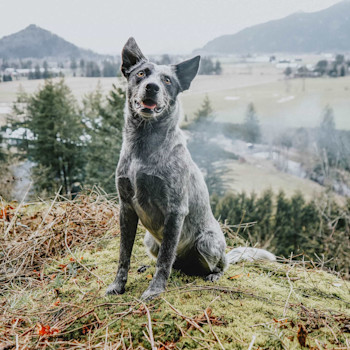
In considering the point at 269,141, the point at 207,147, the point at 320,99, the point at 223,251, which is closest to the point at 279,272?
the point at 223,251

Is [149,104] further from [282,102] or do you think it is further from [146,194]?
[282,102]

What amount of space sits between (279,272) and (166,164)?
1.91m

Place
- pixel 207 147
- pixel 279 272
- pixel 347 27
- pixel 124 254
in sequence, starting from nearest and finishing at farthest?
pixel 124 254
pixel 279 272
pixel 207 147
pixel 347 27

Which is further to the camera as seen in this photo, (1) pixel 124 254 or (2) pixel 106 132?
(2) pixel 106 132

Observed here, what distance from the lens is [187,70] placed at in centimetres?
293

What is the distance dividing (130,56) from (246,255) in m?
2.57

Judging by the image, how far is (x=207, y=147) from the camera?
33594 mm

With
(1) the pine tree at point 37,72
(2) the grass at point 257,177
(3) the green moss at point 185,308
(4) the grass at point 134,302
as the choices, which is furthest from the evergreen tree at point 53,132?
(3) the green moss at point 185,308

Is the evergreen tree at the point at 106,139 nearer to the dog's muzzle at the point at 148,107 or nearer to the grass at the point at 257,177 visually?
the grass at the point at 257,177

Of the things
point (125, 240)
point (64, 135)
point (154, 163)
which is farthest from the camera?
point (64, 135)

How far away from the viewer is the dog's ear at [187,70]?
9.55ft

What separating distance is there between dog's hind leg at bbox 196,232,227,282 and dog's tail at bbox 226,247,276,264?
0.56 meters

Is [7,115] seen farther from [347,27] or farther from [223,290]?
[347,27]

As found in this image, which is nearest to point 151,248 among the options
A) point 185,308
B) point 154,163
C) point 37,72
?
point 185,308
